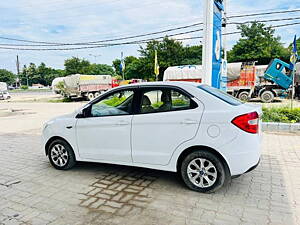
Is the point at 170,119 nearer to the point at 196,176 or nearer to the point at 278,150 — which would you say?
the point at 196,176

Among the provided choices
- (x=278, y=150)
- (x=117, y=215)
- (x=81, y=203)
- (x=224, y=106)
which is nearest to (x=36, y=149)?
(x=81, y=203)

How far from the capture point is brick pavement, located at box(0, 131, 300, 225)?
2.75 meters

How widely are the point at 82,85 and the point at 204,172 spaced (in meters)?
21.0

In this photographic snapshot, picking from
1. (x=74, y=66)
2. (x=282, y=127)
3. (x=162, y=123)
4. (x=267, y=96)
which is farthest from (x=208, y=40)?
(x=74, y=66)

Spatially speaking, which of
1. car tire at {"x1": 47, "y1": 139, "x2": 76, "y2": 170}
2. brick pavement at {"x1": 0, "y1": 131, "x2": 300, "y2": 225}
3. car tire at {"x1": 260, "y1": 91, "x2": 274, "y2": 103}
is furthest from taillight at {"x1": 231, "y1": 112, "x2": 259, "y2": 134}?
car tire at {"x1": 260, "y1": 91, "x2": 274, "y2": 103}

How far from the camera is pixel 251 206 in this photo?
9.68 feet

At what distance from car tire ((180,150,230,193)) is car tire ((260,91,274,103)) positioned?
1484 centimetres

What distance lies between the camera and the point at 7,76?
3182 inches

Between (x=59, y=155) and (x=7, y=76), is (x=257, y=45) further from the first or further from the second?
(x=7, y=76)

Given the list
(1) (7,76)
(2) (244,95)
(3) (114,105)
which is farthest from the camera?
(1) (7,76)

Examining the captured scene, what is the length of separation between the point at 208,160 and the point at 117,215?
138 centimetres

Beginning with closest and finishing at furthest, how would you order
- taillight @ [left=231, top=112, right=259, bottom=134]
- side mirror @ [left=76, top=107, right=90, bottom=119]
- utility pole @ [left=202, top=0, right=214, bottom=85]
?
taillight @ [left=231, top=112, right=259, bottom=134] → side mirror @ [left=76, top=107, right=90, bottom=119] → utility pole @ [left=202, top=0, right=214, bottom=85]

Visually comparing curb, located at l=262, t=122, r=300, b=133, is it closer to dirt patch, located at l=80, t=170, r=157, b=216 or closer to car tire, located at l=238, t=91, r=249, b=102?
dirt patch, located at l=80, t=170, r=157, b=216

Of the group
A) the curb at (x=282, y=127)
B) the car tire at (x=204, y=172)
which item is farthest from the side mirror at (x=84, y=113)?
the curb at (x=282, y=127)
